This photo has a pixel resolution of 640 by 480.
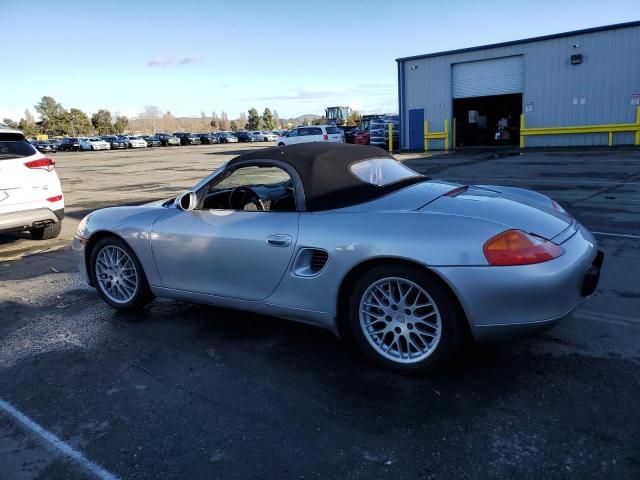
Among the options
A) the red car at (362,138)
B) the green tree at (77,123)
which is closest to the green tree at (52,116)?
the green tree at (77,123)

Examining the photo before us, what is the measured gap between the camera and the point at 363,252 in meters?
3.23

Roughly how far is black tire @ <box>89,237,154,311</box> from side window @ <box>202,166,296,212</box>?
0.85m

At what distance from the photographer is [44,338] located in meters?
4.27

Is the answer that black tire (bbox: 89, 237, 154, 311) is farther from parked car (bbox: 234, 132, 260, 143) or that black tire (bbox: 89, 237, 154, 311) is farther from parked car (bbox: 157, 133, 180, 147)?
parked car (bbox: 157, 133, 180, 147)

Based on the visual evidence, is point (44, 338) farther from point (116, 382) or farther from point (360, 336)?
point (360, 336)

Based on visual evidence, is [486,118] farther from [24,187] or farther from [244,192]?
[244,192]

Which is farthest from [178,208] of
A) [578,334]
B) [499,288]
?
[578,334]

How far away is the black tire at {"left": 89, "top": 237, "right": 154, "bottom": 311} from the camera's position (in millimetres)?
4527

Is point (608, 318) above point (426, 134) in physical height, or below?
below

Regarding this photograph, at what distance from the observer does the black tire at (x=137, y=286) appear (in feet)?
14.9

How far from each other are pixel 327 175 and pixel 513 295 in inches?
60.4

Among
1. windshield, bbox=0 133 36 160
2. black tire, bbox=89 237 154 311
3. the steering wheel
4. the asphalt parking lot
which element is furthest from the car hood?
windshield, bbox=0 133 36 160

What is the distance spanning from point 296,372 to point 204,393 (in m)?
0.60

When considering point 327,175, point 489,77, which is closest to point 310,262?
point 327,175
